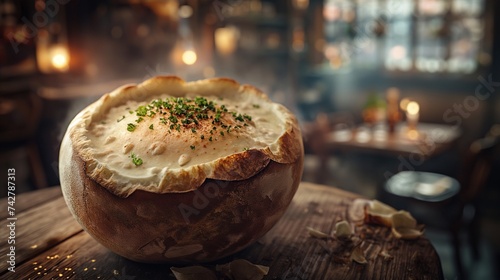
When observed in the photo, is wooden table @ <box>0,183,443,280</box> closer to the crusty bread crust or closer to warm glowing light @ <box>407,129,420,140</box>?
the crusty bread crust

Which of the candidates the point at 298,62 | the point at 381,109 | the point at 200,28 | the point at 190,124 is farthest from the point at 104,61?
the point at 190,124

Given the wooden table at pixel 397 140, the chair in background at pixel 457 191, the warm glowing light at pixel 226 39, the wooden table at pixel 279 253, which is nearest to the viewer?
the wooden table at pixel 279 253

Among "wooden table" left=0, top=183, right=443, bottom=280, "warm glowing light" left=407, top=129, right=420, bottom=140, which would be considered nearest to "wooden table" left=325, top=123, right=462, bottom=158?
"warm glowing light" left=407, top=129, right=420, bottom=140

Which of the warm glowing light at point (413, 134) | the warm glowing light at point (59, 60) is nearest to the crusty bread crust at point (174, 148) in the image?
the warm glowing light at point (413, 134)

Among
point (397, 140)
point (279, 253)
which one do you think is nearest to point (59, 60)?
point (397, 140)

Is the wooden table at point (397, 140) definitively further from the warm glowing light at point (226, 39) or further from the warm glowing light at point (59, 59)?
the warm glowing light at point (59, 59)

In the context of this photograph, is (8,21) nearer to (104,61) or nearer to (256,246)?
(104,61)

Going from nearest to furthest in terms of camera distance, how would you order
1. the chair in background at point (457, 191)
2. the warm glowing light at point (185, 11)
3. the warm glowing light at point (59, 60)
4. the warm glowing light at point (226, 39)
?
the chair in background at point (457, 191) → the warm glowing light at point (185, 11) → the warm glowing light at point (59, 60) → the warm glowing light at point (226, 39)

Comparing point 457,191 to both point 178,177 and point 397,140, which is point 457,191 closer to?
point 397,140
